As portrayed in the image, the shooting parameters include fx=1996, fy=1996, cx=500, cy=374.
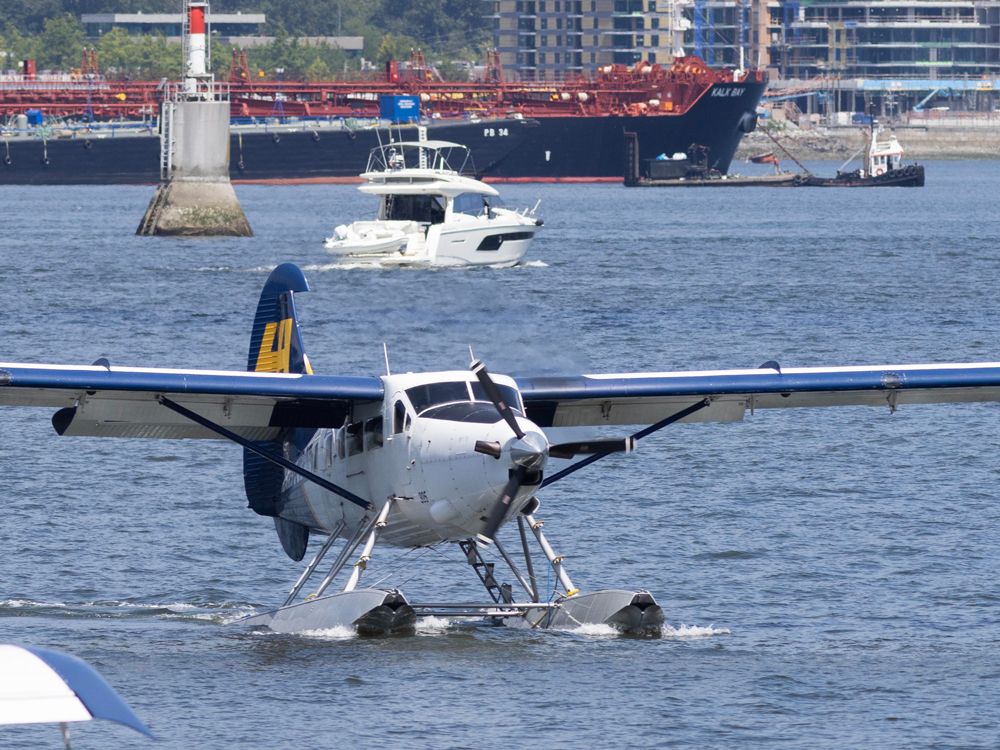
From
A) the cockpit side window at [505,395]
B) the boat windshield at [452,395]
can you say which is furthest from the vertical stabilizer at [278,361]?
the cockpit side window at [505,395]

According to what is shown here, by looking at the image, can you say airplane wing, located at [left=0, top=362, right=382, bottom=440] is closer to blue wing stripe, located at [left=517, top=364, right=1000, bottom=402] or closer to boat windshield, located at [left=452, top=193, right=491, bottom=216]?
blue wing stripe, located at [left=517, top=364, right=1000, bottom=402]

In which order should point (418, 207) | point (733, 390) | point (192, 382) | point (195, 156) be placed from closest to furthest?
1. point (192, 382)
2. point (733, 390)
3. point (418, 207)
4. point (195, 156)

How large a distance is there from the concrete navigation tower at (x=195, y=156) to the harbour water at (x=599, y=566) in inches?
963

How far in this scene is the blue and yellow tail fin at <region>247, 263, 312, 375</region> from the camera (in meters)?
17.9

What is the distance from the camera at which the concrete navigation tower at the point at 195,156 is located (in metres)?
70.9

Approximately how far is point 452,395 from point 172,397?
2.63 meters

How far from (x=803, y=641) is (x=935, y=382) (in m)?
2.51

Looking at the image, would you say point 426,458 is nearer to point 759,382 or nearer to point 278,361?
point 759,382

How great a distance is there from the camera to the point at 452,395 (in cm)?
1477

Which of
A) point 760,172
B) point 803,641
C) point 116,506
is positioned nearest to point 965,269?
point 116,506

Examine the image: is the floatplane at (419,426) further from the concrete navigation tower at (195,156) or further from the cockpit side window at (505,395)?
the concrete navigation tower at (195,156)

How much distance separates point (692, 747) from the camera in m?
12.8

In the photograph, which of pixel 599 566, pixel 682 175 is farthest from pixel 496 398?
pixel 682 175

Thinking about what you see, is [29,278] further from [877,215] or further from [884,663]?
[877,215]
